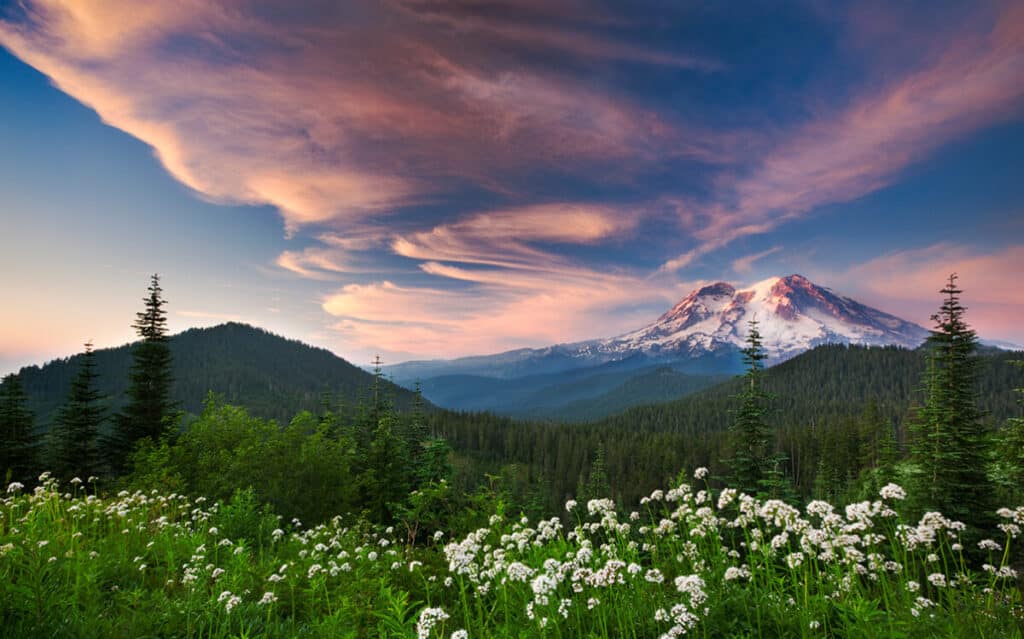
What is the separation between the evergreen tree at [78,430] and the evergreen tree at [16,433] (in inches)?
54.2

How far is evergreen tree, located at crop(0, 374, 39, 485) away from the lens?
30.5 meters

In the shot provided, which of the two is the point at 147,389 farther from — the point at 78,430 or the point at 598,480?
the point at 598,480

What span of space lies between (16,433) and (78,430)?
3323 millimetres

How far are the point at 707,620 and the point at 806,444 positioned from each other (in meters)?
136

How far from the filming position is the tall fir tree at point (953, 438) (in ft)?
77.3

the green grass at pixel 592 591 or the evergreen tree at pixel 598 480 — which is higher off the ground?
the green grass at pixel 592 591

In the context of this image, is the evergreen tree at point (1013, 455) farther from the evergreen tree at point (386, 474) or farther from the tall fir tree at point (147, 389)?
the tall fir tree at point (147, 389)

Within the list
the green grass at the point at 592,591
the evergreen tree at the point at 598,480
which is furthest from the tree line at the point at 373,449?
the evergreen tree at the point at 598,480

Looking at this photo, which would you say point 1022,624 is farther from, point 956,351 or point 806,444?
point 806,444

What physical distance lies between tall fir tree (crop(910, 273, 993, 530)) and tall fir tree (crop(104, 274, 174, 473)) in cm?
5101

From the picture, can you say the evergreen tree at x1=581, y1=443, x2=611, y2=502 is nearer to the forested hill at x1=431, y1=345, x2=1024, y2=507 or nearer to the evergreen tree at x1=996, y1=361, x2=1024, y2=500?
the evergreen tree at x1=996, y1=361, x2=1024, y2=500

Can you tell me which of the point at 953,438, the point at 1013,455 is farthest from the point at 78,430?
the point at 1013,455

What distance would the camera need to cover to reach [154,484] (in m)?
13.5

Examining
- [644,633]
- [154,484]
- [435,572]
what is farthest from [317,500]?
[644,633]
